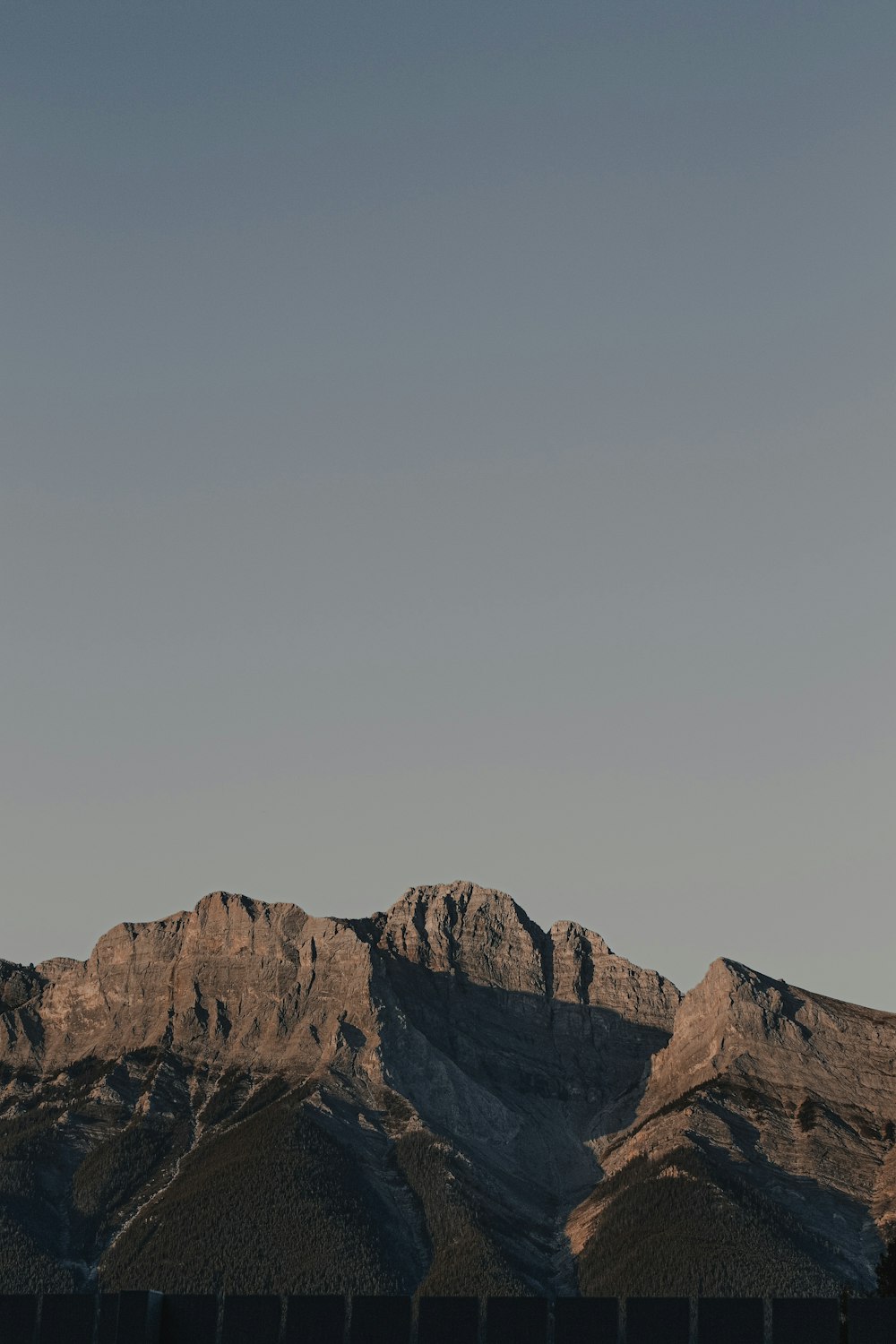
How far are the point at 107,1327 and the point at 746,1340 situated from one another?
975 cm

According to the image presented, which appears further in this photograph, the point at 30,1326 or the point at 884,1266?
the point at 884,1266

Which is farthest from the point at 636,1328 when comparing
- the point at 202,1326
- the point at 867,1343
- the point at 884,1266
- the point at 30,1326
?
the point at 884,1266

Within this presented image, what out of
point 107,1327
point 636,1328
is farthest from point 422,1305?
point 107,1327

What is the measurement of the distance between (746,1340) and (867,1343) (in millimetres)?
1724

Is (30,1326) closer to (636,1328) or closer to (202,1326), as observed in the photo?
(202,1326)

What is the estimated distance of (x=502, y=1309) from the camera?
2833 centimetres

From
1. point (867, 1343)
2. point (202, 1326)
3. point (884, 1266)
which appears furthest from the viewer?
point (884, 1266)

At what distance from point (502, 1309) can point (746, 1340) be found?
3.57 metres

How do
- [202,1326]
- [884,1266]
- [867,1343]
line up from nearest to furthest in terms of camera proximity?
[867,1343] < [202,1326] < [884,1266]

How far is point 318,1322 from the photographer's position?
28891 millimetres

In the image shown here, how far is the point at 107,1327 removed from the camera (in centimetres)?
2961

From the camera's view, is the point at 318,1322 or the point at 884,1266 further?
the point at 884,1266

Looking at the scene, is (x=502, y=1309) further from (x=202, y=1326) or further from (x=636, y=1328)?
(x=202, y=1326)

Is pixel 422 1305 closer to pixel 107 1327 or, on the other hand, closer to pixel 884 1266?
pixel 107 1327
